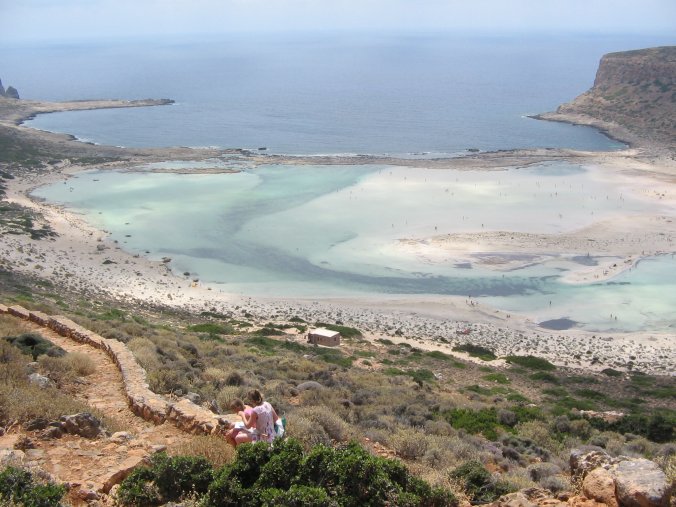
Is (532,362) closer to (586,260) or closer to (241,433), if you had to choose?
(586,260)

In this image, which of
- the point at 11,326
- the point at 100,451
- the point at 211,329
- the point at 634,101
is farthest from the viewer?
the point at 634,101

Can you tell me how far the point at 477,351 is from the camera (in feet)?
91.3

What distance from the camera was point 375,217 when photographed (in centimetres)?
4909

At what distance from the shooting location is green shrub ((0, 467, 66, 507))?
6247 mm

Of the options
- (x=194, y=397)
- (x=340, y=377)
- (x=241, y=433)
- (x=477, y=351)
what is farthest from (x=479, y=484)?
(x=477, y=351)

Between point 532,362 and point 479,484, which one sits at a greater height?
point 479,484

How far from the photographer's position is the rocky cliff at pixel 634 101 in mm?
84250

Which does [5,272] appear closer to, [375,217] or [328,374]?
[328,374]

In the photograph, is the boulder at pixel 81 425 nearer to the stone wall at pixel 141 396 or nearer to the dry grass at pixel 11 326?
the stone wall at pixel 141 396

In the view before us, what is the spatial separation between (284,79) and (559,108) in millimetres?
72026

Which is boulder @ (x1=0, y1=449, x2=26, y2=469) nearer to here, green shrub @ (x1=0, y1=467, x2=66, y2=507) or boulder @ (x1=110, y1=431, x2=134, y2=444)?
green shrub @ (x1=0, y1=467, x2=66, y2=507)

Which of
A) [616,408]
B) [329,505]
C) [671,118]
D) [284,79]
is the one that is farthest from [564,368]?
[284,79]

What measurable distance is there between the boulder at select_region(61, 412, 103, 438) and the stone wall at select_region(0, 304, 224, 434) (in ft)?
4.08

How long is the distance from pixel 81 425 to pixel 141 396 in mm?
1934
